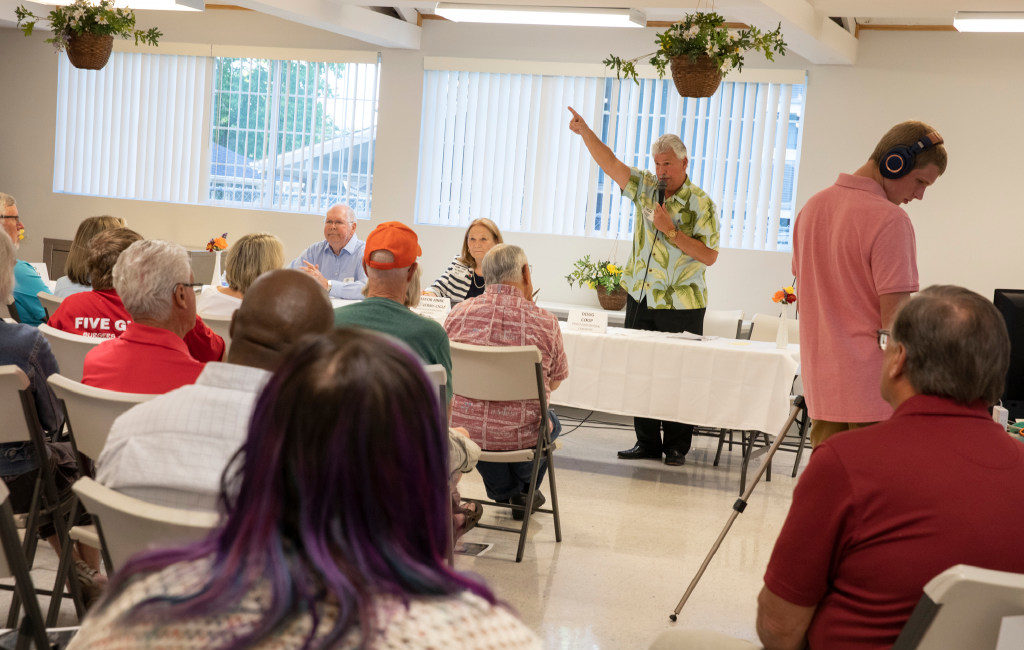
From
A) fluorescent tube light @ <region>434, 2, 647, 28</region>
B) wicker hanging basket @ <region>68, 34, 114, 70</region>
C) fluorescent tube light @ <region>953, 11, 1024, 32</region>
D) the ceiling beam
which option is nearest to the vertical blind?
the ceiling beam

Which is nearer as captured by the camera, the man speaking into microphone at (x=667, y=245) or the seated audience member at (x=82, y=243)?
the seated audience member at (x=82, y=243)

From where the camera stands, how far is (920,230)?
7605 mm

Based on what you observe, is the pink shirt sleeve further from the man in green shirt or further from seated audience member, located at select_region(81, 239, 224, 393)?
seated audience member, located at select_region(81, 239, 224, 393)

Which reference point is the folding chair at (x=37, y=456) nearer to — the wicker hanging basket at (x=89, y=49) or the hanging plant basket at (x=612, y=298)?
the wicker hanging basket at (x=89, y=49)

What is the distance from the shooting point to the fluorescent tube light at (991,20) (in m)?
6.06

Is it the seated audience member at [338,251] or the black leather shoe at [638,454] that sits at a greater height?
the seated audience member at [338,251]

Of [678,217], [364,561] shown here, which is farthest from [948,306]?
[678,217]

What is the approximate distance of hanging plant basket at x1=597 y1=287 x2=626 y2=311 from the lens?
777cm

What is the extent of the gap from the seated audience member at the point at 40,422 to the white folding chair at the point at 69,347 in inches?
8.1

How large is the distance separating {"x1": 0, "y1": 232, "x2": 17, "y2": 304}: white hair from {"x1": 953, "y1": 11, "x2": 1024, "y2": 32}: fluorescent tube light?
556cm

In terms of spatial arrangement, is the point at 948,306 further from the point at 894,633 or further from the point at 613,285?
the point at 613,285

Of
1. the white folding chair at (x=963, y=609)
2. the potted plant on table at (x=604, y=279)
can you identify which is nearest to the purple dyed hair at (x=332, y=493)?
the white folding chair at (x=963, y=609)

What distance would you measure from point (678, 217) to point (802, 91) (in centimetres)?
309

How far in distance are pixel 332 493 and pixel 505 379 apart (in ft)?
9.63
